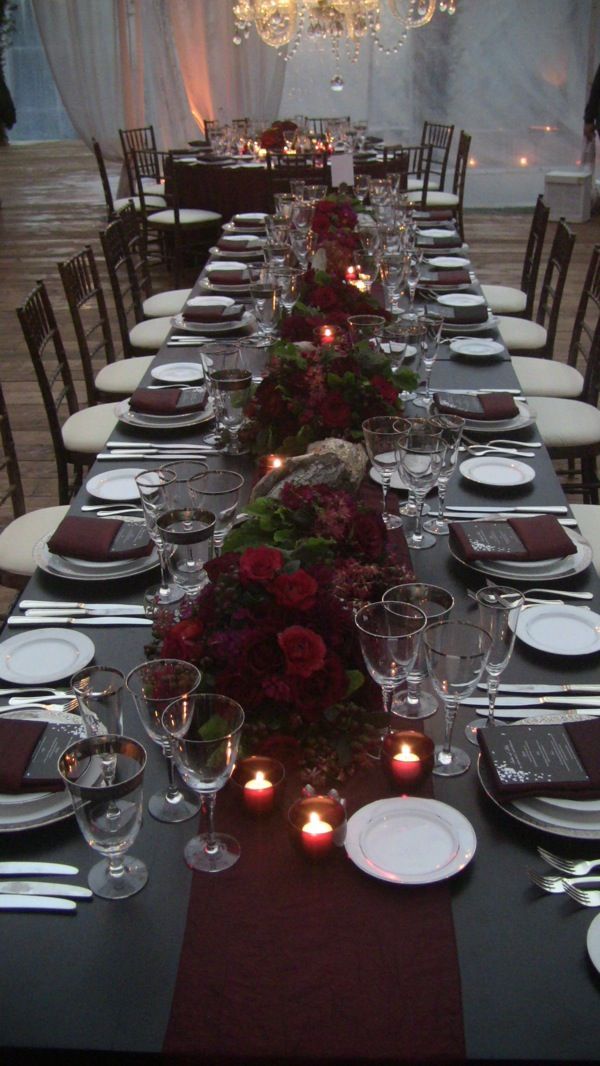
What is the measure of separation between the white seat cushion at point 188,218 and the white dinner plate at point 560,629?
5550 mm

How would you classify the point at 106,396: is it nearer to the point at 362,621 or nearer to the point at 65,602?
the point at 65,602

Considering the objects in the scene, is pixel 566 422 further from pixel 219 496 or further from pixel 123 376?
pixel 219 496

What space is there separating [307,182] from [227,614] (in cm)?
489

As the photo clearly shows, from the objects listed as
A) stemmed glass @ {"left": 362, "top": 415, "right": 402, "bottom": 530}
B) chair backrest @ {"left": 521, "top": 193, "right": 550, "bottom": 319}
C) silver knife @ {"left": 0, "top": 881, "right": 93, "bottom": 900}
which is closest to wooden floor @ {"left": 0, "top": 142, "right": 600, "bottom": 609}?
chair backrest @ {"left": 521, "top": 193, "right": 550, "bottom": 319}

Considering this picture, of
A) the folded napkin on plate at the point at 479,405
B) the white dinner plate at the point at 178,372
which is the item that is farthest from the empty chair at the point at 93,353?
the folded napkin on plate at the point at 479,405

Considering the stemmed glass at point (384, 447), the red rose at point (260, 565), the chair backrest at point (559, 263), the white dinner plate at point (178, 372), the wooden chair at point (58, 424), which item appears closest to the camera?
the red rose at point (260, 565)

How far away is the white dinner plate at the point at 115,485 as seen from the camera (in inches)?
80.7

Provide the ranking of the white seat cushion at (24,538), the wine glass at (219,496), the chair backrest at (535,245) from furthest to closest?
the chair backrest at (535,245) < the white seat cushion at (24,538) < the wine glass at (219,496)

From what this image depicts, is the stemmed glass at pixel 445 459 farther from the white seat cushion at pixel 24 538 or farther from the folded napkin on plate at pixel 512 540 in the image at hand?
the white seat cushion at pixel 24 538

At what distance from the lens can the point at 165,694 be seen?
1.22 meters

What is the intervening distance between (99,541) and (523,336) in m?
2.77

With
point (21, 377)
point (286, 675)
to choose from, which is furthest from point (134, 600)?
point (21, 377)

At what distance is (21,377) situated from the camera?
5.14 m

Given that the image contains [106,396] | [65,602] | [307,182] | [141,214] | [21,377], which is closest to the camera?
[65,602]
